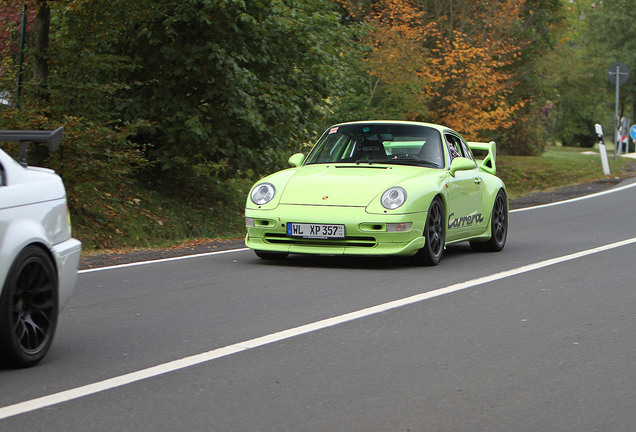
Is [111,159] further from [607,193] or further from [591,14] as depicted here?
[591,14]

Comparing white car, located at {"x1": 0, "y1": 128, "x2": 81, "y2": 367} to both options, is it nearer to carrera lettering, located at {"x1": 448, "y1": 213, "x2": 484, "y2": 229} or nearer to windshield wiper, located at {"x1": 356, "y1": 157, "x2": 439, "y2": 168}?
windshield wiper, located at {"x1": 356, "y1": 157, "x2": 439, "y2": 168}

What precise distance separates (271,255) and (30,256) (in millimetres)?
4868

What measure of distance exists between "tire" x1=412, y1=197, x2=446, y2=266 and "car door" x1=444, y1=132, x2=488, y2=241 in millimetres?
247

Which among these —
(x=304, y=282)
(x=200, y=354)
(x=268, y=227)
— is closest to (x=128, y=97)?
(x=268, y=227)

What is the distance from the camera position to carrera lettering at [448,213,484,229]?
10.2 metres

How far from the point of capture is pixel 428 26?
22969mm

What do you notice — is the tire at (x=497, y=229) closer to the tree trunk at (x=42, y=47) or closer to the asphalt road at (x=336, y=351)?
the asphalt road at (x=336, y=351)

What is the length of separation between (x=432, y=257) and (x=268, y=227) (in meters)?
1.75

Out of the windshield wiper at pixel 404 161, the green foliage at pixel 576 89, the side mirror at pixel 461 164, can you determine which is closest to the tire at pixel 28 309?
the windshield wiper at pixel 404 161

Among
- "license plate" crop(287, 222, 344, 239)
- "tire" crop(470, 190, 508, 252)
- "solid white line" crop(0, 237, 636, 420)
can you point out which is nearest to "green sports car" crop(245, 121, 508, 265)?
"license plate" crop(287, 222, 344, 239)

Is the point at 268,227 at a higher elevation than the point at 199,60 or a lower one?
lower

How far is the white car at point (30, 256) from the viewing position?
4953 mm

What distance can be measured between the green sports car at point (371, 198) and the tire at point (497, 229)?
1.62ft

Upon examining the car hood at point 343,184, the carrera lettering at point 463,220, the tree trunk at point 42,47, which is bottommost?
the carrera lettering at point 463,220
